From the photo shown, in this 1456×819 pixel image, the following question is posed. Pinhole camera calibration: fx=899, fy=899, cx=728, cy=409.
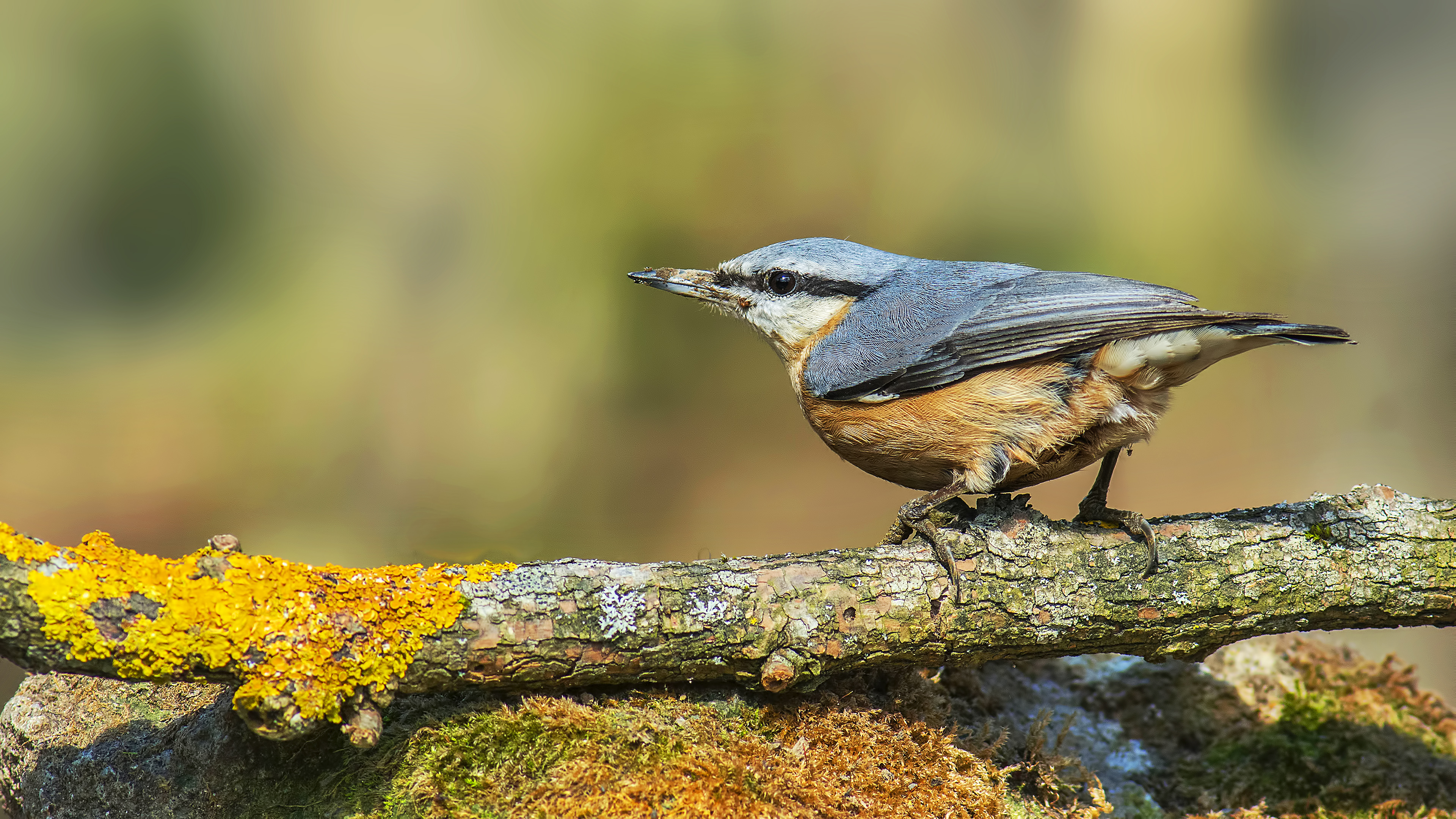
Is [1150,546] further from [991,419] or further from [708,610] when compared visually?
[708,610]

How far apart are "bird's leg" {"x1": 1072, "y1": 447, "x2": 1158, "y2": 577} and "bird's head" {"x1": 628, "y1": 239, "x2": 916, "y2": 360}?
1.18 metres

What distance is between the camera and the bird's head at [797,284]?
3830 millimetres

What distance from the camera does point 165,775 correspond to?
2.77m

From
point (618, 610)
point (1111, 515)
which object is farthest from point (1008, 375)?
point (618, 610)

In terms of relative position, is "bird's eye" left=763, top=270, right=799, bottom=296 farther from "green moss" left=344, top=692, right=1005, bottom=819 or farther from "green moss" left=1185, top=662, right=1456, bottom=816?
"green moss" left=1185, top=662, right=1456, bottom=816

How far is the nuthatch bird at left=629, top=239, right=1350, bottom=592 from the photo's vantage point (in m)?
3.15

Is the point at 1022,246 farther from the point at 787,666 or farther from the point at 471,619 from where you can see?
the point at 471,619

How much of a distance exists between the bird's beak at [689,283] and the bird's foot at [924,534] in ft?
4.17

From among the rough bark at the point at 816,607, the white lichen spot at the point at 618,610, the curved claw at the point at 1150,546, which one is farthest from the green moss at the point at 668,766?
the curved claw at the point at 1150,546

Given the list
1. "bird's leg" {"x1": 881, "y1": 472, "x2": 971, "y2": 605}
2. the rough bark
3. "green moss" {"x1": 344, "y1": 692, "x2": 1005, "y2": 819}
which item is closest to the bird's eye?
"bird's leg" {"x1": 881, "y1": 472, "x2": 971, "y2": 605}

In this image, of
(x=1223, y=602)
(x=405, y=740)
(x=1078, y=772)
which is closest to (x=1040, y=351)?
(x=1223, y=602)

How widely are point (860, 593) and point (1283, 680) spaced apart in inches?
103

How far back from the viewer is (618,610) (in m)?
2.70

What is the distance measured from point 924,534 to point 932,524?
0.18 ft
